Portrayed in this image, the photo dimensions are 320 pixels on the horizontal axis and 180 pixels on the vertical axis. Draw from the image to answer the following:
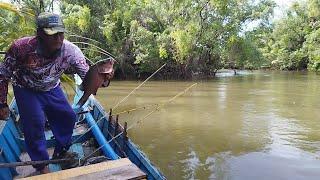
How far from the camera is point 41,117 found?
127 inches

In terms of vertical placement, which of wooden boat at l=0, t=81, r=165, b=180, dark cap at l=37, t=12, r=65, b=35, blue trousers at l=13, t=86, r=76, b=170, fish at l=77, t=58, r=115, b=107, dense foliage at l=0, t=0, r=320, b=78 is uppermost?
dense foliage at l=0, t=0, r=320, b=78

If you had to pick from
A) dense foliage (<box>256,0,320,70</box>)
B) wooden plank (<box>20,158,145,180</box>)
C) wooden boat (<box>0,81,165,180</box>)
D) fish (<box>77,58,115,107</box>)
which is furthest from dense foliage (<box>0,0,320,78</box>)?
wooden plank (<box>20,158,145,180</box>)

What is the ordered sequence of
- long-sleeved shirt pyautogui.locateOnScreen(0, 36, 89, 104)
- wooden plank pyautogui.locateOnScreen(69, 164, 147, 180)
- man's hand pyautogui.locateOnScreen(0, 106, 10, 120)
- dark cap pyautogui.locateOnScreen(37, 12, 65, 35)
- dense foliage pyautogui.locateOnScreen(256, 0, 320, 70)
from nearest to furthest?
1. wooden plank pyautogui.locateOnScreen(69, 164, 147, 180)
2. dark cap pyautogui.locateOnScreen(37, 12, 65, 35)
3. long-sleeved shirt pyautogui.locateOnScreen(0, 36, 89, 104)
4. man's hand pyautogui.locateOnScreen(0, 106, 10, 120)
5. dense foliage pyautogui.locateOnScreen(256, 0, 320, 70)

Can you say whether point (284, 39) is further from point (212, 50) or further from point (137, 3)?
point (137, 3)

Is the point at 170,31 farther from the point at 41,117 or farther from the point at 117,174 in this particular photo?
the point at 117,174

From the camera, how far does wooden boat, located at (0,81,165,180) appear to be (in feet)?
8.13

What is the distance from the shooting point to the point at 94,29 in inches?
968

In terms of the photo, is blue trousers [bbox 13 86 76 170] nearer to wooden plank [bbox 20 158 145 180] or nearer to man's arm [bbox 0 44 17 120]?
man's arm [bbox 0 44 17 120]

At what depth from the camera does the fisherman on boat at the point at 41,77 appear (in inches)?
113

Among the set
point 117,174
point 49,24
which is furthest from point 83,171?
point 49,24

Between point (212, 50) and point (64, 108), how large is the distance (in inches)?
908

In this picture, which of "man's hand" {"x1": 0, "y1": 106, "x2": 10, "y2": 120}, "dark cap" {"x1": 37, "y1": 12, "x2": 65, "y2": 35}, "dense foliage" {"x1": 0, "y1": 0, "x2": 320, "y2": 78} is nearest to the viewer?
"dark cap" {"x1": 37, "y1": 12, "x2": 65, "y2": 35}

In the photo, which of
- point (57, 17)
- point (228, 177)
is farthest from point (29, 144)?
point (228, 177)

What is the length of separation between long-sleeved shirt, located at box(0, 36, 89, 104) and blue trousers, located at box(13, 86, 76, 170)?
94 millimetres
